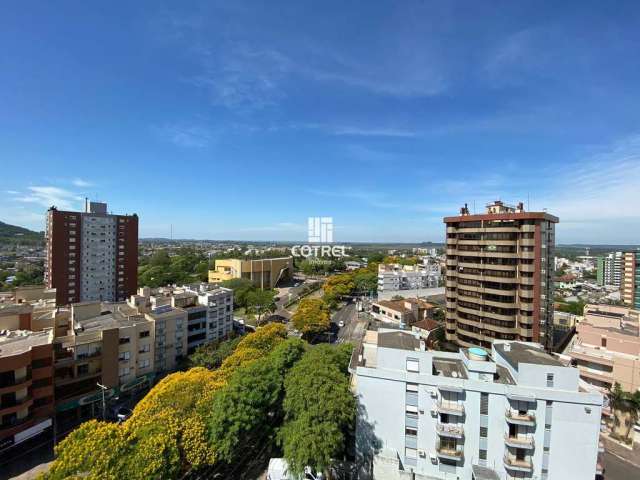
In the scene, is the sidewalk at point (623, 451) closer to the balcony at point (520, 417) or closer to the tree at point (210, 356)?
the balcony at point (520, 417)

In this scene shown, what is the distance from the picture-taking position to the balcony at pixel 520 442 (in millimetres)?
13898

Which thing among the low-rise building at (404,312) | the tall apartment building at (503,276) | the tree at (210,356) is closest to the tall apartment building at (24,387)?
the tree at (210,356)

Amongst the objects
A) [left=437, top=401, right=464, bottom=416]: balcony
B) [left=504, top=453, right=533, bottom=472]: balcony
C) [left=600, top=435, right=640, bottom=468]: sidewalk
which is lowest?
[left=600, top=435, right=640, bottom=468]: sidewalk

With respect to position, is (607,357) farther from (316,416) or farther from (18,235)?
(18,235)

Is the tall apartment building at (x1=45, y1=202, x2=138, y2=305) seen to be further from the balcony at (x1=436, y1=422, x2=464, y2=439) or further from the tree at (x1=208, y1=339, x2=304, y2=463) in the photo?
the balcony at (x1=436, y1=422, x2=464, y2=439)

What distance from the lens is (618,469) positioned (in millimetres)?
17641

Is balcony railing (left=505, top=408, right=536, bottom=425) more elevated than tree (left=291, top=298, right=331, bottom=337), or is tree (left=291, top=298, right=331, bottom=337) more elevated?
balcony railing (left=505, top=408, right=536, bottom=425)

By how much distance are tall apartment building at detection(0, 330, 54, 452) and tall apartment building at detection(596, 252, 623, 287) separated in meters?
125

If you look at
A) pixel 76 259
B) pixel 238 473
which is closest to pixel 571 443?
pixel 238 473

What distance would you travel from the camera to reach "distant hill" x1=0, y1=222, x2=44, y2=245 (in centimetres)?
15710

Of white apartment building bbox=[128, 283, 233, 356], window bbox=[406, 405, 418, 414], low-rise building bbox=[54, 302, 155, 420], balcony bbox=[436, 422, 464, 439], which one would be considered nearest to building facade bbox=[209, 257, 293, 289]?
white apartment building bbox=[128, 283, 233, 356]

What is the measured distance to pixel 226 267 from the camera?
65.7 metres

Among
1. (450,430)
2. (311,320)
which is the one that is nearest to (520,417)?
(450,430)

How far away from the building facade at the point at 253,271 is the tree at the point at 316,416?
4797 centimetres
